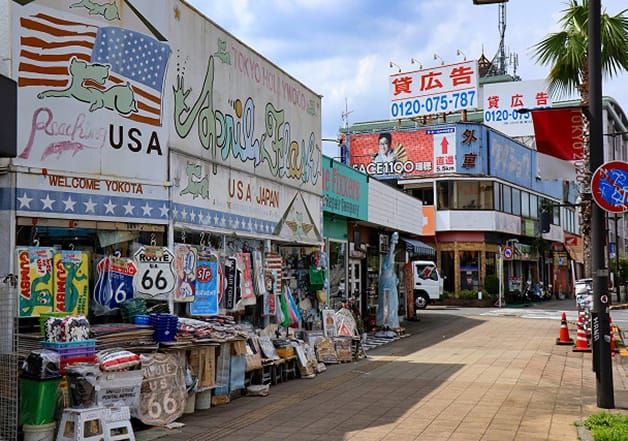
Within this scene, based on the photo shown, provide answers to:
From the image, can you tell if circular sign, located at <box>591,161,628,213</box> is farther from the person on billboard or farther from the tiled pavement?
the person on billboard

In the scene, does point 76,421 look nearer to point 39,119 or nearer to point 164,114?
point 39,119

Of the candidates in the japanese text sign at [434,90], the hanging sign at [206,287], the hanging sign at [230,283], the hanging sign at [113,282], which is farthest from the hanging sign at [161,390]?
Answer: the japanese text sign at [434,90]

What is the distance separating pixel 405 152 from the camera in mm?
41938

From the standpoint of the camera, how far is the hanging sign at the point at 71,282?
862cm

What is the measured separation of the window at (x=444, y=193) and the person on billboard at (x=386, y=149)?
3.21 metres

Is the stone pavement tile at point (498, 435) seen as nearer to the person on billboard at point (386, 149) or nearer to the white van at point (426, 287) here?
the white van at point (426, 287)

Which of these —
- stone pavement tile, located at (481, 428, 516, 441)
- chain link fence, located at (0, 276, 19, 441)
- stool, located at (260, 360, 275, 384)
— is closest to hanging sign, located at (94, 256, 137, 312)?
chain link fence, located at (0, 276, 19, 441)

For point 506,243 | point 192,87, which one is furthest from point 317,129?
point 506,243

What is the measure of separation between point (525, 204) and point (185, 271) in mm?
40494

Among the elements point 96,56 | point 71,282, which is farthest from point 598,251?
point 96,56

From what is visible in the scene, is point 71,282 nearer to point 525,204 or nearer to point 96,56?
point 96,56

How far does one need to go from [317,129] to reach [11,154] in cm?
1054

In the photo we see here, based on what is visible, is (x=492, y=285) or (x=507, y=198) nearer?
(x=492, y=285)

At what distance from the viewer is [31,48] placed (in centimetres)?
857
